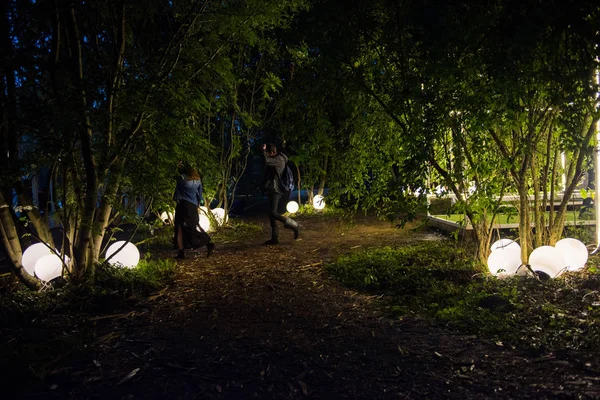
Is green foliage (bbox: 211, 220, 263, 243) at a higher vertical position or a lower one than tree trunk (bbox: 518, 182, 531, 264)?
lower

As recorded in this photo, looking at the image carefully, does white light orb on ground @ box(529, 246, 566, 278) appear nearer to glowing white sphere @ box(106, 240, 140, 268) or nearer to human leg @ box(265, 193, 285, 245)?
human leg @ box(265, 193, 285, 245)

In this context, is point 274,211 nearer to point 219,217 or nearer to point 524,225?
point 219,217

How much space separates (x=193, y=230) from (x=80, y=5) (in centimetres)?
Answer: 409

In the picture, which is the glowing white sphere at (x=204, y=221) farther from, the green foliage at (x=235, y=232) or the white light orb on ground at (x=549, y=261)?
the white light orb on ground at (x=549, y=261)

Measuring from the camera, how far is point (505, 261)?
6.07 metres

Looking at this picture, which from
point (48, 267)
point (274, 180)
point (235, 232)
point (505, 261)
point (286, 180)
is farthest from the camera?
point (235, 232)

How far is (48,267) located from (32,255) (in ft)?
1.38

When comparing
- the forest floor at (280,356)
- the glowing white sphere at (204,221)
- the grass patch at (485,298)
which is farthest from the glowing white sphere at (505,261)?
the glowing white sphere at (204,221)

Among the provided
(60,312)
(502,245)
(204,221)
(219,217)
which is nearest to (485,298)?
(502,245)

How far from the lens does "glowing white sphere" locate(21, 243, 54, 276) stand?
20.9 feet

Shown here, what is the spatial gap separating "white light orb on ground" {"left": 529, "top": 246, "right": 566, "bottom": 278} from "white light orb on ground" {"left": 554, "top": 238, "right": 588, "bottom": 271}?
236 millimetres

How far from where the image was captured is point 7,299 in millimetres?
5746

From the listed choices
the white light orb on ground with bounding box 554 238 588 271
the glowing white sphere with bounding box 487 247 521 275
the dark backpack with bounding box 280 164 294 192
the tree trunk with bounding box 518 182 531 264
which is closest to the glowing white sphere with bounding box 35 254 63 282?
the dark backpack with bounding box 280 164 294 192

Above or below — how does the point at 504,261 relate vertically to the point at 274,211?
below
